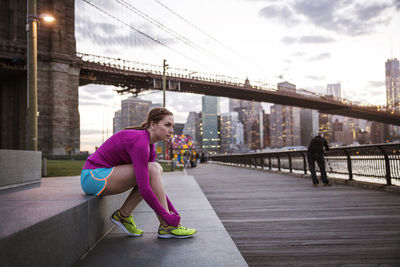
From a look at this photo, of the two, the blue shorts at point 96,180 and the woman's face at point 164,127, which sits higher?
the woman's face at point 164,127

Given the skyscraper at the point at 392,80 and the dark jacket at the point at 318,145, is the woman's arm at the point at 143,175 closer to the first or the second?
the dark jacket at the point at 318,145

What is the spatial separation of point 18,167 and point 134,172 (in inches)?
100

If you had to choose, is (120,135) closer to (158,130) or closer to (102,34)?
(158,130)

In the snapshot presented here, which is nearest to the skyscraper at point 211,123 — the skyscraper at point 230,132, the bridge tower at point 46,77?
the skyscraper at point 230,132

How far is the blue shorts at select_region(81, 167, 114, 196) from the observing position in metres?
2.35

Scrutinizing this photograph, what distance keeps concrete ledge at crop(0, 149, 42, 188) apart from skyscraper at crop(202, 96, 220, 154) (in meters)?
145

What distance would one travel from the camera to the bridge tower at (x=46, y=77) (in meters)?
30.3

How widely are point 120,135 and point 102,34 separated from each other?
38.4 m

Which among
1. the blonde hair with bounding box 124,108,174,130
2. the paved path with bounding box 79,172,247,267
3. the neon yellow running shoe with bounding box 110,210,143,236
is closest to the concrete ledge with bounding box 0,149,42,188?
the paved path with bounding box 79,172,247,267

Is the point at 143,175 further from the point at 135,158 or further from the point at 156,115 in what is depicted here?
the point at 156,115

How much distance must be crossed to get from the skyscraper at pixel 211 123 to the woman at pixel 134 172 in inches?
5772

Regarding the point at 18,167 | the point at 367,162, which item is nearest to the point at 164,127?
the point at 18,167

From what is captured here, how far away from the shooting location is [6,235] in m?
1.11

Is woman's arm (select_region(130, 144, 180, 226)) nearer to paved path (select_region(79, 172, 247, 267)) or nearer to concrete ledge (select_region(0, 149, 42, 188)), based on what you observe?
paved path (select_region(79, 172, 247, 267))
